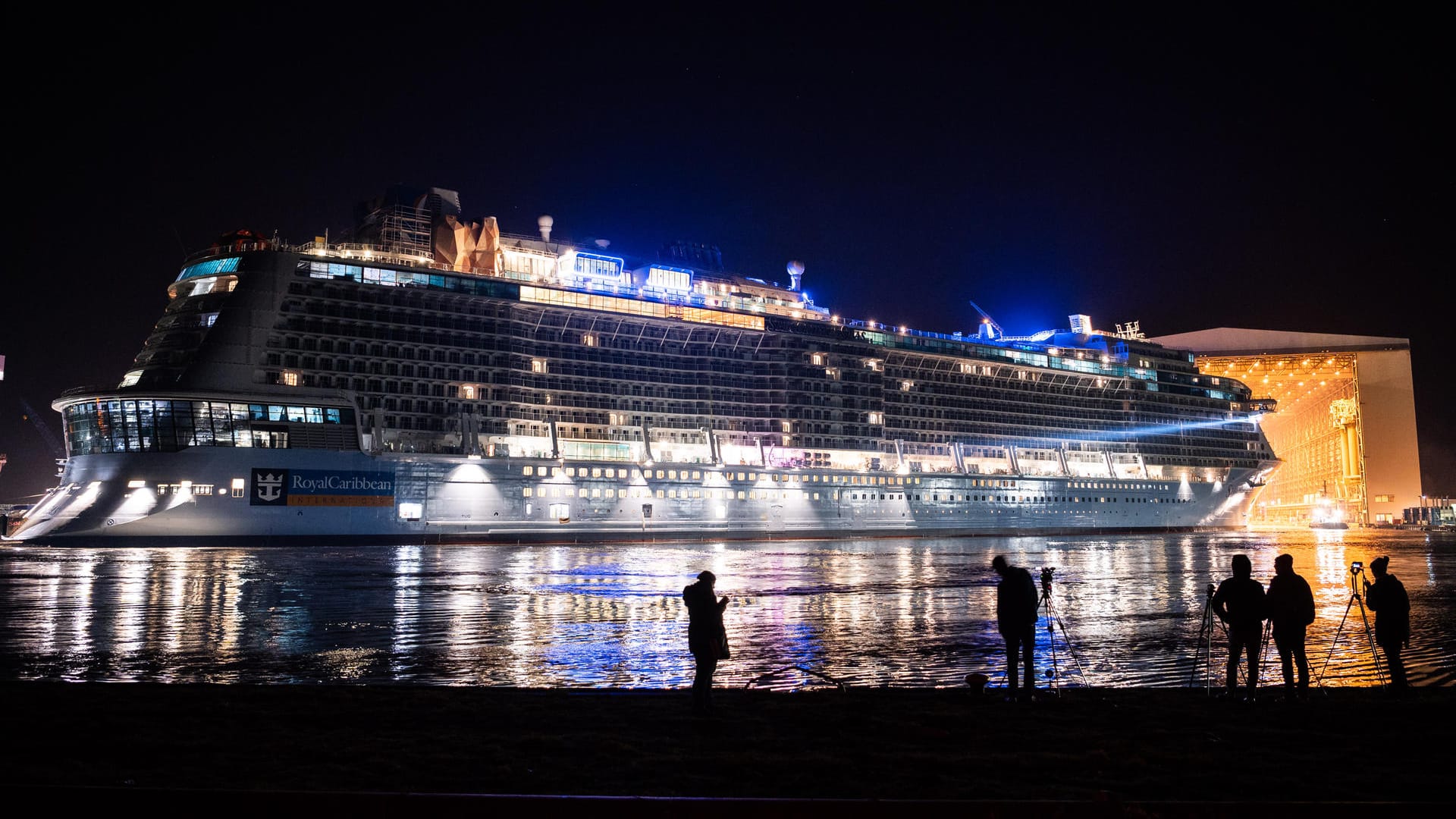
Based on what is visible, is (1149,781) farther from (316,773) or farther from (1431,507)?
(1431,507)

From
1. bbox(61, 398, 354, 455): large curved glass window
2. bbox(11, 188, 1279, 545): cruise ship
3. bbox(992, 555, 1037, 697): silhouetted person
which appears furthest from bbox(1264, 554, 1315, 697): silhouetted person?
bbox(61, 398, 354, 455): large curved glass window

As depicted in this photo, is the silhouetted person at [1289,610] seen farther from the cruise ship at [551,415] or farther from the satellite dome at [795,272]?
the satellite dome at [795,272]

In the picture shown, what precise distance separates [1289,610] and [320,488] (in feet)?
206

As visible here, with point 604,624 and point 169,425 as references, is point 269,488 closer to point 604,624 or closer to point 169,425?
point 169,425

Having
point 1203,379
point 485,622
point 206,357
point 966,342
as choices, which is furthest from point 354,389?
point 1203,379

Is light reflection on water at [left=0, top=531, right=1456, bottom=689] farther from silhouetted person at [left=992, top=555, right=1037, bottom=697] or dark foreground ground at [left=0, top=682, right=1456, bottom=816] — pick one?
dark foreground ground at [left=0, top=682, right=1456, bottom=816]

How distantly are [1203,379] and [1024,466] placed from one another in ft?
122

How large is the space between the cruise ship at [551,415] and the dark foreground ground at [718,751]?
187 feet

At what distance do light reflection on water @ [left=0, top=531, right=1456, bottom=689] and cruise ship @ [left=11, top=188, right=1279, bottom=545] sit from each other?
22079 millimetres

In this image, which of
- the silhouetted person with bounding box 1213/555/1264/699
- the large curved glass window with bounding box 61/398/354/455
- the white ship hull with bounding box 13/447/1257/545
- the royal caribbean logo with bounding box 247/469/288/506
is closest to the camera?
the silhouetted person with bounding box 1213/555/1264/699

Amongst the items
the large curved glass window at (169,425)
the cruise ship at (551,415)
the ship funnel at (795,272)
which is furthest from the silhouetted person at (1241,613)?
the ship funnel at (795,272)

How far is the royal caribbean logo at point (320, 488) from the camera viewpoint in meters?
63.7

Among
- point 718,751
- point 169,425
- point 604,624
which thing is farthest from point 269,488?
point 718,751

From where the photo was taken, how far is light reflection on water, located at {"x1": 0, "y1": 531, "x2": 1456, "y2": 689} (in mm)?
14797
